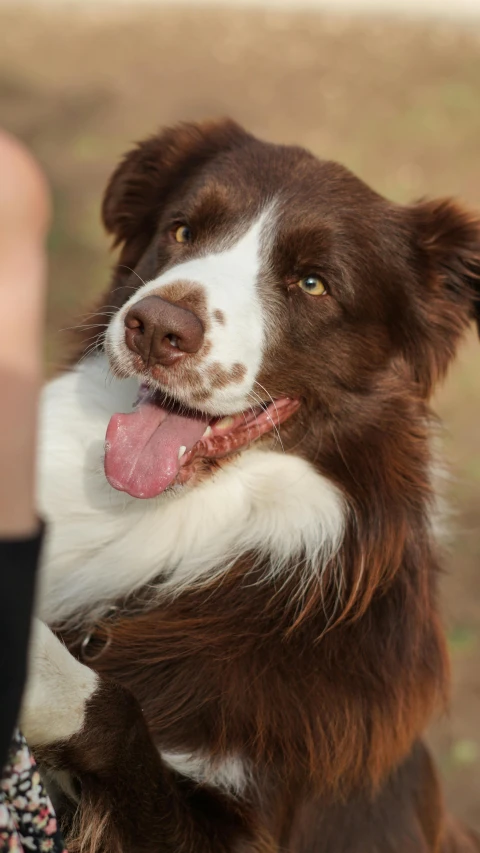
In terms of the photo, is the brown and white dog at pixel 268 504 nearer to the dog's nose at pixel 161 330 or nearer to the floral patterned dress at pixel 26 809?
the dog's nose at pixel 161 330

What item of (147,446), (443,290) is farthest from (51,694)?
(443,290)

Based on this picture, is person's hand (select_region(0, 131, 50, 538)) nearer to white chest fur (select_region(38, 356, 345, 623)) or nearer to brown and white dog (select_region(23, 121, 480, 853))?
brown and white dog (select_region(23, 121, 480, 853))

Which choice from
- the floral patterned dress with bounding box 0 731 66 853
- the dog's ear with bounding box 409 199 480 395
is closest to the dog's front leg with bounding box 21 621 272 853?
the floral patterned dress with bounding box 0 731 66 853

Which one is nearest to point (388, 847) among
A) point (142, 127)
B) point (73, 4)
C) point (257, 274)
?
point (257, 274)

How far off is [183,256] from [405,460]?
3.33 feet

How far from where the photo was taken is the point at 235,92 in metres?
10.4

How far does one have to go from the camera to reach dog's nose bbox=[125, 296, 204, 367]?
2670mm

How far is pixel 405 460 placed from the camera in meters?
3.19

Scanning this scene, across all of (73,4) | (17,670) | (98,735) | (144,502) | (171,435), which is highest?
(73,4)

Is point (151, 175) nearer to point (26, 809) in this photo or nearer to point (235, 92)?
point (26, 809)

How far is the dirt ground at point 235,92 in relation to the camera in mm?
9195

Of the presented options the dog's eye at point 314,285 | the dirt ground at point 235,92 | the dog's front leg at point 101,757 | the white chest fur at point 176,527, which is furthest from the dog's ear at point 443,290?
the dirt ground at point 235,92

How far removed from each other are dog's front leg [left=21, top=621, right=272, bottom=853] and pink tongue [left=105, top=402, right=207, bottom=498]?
0.65 meters

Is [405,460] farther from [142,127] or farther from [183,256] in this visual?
[142,127]
